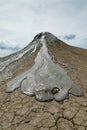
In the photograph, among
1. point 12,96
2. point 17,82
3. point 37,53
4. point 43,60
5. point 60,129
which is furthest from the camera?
point 37,53

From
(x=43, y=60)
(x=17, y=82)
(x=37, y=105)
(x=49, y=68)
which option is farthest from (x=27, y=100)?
(x=43, y=60)

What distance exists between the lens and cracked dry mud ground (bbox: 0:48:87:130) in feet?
11.1

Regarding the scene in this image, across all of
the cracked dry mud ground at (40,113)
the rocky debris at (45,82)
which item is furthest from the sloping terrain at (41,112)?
the rocky debris at (45,82)

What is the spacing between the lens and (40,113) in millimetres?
3609

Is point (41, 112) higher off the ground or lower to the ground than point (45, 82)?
lower

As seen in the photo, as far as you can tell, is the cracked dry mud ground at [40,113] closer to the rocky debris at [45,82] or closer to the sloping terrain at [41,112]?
the sloping terrain at [41,112]

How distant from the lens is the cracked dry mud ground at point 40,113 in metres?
3.38

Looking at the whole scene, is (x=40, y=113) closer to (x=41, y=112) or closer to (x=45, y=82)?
(x=41, y=112)

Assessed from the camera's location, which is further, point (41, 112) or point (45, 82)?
point (45, 82)

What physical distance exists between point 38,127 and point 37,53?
2.71 metres

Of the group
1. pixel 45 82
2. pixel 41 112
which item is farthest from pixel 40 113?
pixel 45 82

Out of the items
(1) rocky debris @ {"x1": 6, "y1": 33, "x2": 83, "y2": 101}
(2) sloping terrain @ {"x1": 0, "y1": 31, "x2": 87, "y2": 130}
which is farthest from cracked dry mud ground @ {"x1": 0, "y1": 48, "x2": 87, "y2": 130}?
(1) rocky debris @ {"x1": 6, "y1": 33, "x2": 83, "y2": 101}

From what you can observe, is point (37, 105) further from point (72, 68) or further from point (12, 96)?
point (72, 68)

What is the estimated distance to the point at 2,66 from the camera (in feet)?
19.5
